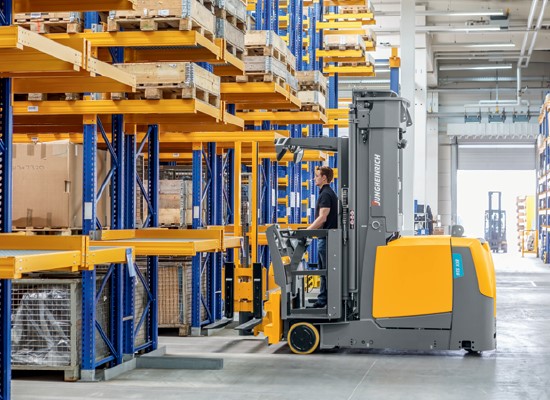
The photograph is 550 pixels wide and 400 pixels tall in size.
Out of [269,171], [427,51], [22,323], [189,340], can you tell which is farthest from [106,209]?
[427,51]

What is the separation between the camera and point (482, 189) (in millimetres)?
39625

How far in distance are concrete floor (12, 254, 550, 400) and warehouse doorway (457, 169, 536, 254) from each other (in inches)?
1130

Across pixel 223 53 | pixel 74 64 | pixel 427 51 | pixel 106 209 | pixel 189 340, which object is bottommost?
pixel 189 340

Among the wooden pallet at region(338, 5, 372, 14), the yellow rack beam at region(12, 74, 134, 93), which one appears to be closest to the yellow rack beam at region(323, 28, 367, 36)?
the wooden pallet at region(338, 5, 372, 14)

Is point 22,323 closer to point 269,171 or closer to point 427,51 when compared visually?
point 269,171

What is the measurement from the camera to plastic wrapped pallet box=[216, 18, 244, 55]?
884cm

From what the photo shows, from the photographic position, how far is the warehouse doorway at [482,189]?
128 ft

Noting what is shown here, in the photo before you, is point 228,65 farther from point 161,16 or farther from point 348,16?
point 348,16

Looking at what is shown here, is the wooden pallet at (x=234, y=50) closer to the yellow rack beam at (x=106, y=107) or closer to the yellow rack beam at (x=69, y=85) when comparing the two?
the yellow rack beam at (x=106, y=107)

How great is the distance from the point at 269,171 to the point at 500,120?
77.9 feet

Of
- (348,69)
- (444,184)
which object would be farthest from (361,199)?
(444,184)

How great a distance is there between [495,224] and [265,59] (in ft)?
101

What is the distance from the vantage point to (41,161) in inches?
325

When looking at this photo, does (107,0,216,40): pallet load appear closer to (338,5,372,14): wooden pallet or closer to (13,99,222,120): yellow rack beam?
(13,99,222,120): yellow rack beam
